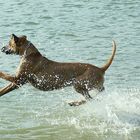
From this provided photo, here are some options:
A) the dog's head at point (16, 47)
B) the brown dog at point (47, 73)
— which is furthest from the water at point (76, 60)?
the dog's head at point (16, 47)

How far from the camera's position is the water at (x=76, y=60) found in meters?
8.80

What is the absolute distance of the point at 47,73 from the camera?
9.09 metres

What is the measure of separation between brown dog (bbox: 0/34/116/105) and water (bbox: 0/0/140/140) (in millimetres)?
422

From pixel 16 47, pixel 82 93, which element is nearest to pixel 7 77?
pixel 16 47

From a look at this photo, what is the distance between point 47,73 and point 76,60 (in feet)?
9.56

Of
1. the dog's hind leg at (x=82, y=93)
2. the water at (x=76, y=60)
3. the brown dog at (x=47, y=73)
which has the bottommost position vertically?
the water at (x=76, y=60)

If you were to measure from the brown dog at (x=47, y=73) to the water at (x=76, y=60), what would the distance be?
422 mm

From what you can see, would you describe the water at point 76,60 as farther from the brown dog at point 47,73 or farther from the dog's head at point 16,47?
the dog's head at point 16,47

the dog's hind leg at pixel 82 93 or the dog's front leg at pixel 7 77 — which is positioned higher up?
the dog's front leg at pixel 7 77

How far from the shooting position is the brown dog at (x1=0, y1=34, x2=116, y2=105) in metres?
8.97

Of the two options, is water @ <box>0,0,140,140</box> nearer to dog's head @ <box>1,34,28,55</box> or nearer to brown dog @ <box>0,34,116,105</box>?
brown dog @ <box>0,34,116,105</box>

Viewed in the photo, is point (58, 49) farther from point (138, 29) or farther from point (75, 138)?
point (75, 138)

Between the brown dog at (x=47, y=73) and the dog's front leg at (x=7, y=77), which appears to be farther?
the brown dog at (x=47, y=73)

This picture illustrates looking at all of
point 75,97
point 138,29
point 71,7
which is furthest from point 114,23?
point 75,97
